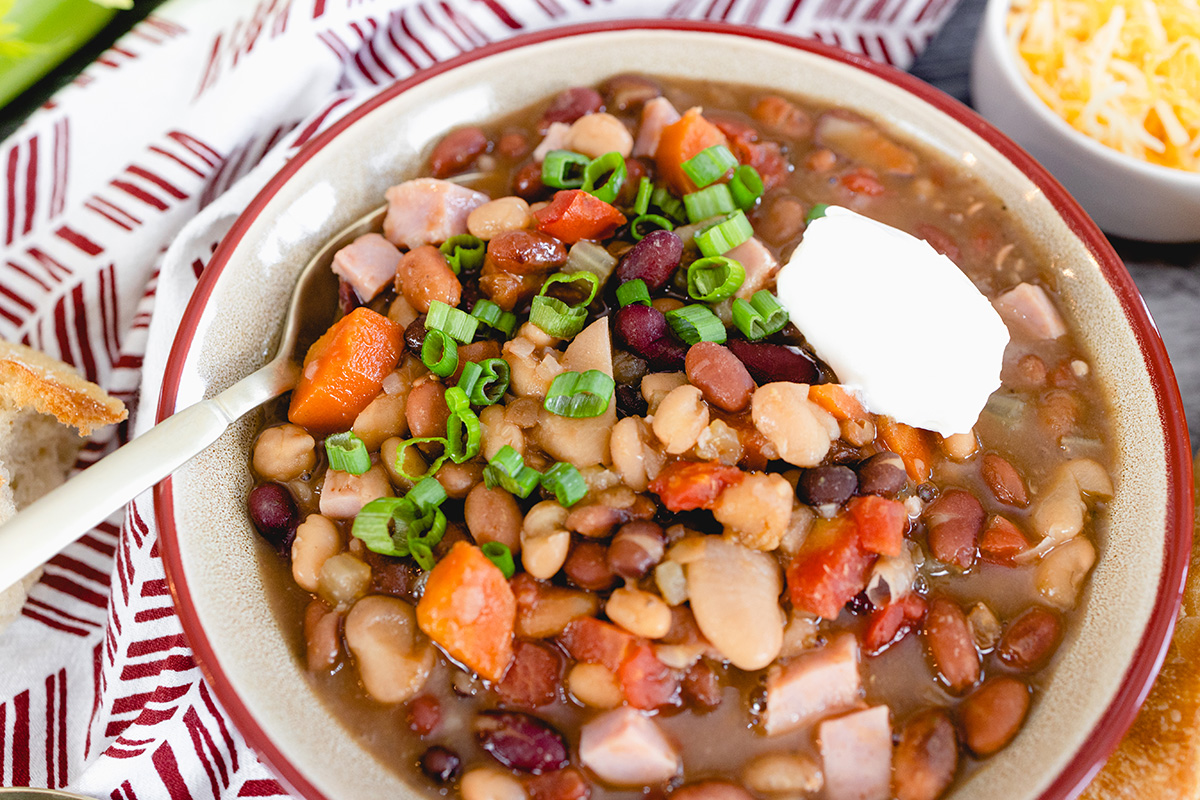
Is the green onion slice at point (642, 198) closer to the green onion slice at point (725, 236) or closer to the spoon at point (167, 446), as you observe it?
Result: the green onion slice at point (725, 236)

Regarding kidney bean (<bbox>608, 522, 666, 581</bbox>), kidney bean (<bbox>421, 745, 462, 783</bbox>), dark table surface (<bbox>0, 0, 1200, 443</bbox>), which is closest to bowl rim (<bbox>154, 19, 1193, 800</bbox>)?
kidney bean (<bbox>421, 745, 462, 783</bbox>)

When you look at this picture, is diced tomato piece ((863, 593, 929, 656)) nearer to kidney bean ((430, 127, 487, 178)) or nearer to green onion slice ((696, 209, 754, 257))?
green onion slice ((696, 209, 754, 257))

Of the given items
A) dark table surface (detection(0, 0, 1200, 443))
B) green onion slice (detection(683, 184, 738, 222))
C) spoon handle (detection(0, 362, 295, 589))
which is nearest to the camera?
spoon handle (detection(0, 362, 295, 589))

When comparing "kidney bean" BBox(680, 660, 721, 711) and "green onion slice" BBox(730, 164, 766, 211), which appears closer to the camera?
"kidney bean" BBox(680, 660, 721, 711)

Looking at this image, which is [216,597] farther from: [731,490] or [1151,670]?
[1151,670]

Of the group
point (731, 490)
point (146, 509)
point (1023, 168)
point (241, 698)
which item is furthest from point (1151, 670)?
point (146, 509)
